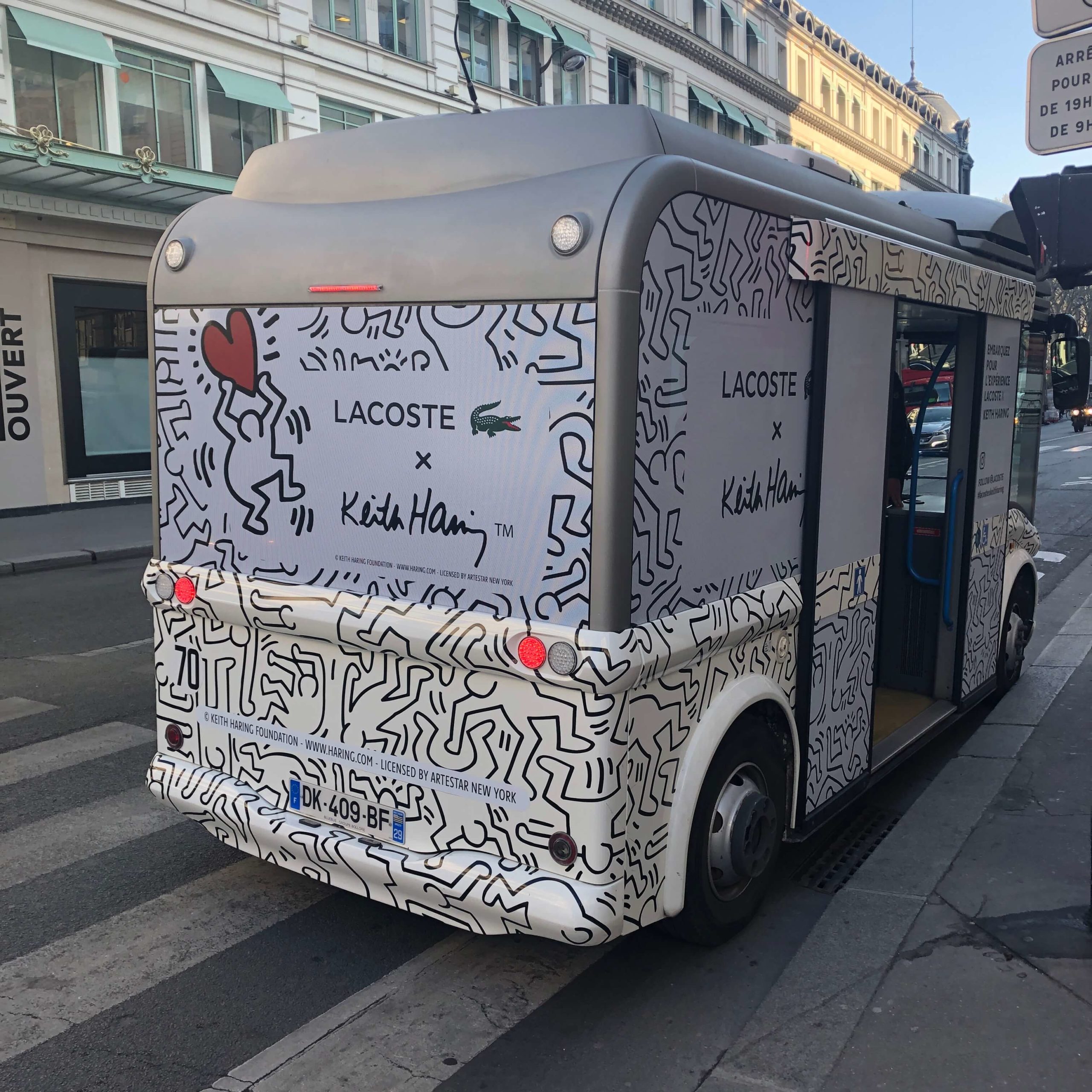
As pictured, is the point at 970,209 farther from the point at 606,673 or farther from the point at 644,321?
the point at 606,673

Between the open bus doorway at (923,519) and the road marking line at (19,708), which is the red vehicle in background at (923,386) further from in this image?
the road marking line at (19,708)

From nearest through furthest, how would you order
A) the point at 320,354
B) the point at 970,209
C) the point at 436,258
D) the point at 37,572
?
1. the point at 436,258
2. the point at 320,354
3. the point at 970,209
4. the point at 37,572

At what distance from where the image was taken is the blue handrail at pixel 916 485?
609 centimetres

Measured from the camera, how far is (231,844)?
13.5 ft

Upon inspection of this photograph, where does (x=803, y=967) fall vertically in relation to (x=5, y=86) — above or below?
below

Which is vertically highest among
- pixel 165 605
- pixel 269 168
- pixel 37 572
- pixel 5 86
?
pixel 5 86

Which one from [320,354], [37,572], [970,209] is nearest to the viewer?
[320,354]

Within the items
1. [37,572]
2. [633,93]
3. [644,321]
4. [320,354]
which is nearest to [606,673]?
[644,321]

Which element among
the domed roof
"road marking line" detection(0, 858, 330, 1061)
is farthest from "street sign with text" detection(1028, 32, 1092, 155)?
the domed roof

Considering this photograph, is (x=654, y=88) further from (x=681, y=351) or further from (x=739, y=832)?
(x=739, y=832)

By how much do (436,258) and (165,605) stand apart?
5.77 feet

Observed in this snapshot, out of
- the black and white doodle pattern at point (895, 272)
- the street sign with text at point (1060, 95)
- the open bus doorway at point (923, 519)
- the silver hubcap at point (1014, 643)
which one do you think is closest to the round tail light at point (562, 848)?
the black and white doodle pattern at point (895, 272)

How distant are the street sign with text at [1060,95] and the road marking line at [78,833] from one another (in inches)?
182

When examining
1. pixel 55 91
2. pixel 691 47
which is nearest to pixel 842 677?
pixel 55 91
